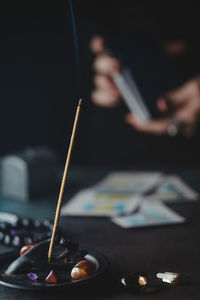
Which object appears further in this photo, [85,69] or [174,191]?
[85,69]

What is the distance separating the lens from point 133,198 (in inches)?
56.9

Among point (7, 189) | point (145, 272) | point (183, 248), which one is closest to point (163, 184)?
point (7, 189)

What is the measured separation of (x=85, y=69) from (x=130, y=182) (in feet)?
2.84

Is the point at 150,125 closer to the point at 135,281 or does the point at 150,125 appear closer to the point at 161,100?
the point at 161,100

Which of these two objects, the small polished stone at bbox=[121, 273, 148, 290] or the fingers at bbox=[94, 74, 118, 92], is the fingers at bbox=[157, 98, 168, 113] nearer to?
the fingers at bbox=[94, 74, 118, 92]

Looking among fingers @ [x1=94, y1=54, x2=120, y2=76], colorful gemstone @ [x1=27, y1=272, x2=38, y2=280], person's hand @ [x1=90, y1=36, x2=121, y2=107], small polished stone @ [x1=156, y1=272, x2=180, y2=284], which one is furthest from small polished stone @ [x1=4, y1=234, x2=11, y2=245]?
person's hand @ [x1=90, y1=36, x2=121, y2=107]

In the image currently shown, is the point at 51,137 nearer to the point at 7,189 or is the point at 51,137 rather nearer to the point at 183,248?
the point at 7,189

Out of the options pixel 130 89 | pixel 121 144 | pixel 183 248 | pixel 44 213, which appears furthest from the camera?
pixel 121 144

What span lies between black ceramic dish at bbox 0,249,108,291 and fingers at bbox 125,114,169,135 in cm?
155

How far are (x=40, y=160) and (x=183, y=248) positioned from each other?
72 cm

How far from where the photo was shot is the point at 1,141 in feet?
7.37

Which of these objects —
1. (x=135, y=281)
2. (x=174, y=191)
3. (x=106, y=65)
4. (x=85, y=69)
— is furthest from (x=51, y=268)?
(x=85, y=69)

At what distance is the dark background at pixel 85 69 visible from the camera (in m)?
2.25

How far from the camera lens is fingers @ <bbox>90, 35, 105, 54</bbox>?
2293 mm
